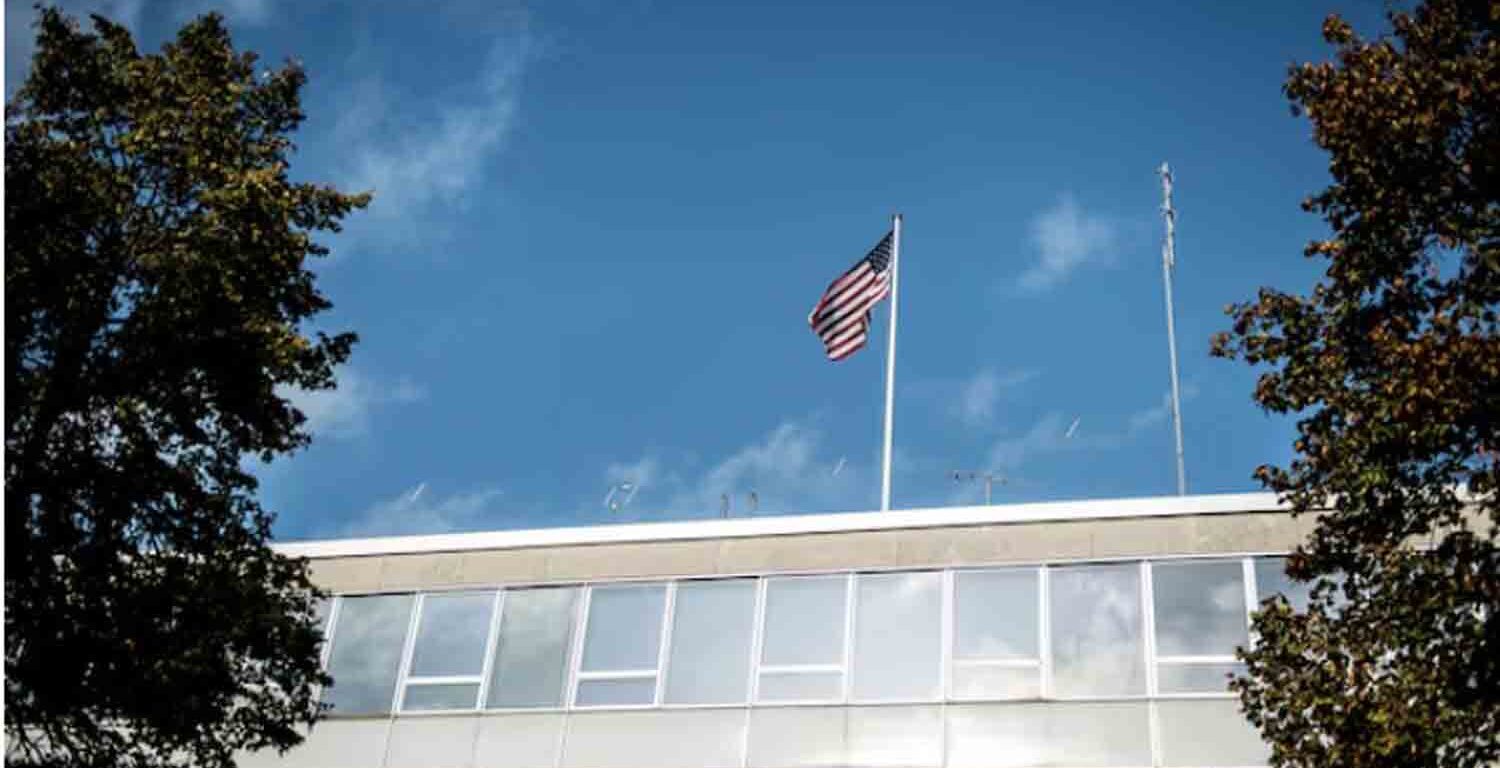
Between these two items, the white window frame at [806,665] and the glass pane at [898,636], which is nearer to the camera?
the glass pane at [898,636]

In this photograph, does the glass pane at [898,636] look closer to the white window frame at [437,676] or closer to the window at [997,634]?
the window at [997,634]

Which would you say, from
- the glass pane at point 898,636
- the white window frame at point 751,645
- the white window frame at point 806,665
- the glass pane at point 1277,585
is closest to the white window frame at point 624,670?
the white window frame at point 751,645

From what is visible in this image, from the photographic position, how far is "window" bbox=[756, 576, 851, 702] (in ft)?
68.4

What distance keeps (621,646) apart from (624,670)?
41 cm

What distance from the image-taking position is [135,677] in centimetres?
1468

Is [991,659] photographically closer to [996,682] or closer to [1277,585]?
[996,682]

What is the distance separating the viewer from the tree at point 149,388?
1445 centimetres

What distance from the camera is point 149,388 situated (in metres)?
15.1

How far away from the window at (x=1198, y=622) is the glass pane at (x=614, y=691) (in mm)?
7094


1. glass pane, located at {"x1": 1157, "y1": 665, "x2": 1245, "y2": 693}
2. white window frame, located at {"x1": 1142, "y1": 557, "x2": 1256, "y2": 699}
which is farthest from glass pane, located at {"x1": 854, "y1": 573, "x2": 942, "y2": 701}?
glass pane, located at {"x1": 1157, "y1": 665, "x2": 1245, "y2": 693}

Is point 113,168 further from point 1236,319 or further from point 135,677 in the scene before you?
point 1236,319

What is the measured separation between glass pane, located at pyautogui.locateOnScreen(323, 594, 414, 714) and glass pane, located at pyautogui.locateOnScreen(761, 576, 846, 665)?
579 cm

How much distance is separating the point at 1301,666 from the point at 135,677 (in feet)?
35.6

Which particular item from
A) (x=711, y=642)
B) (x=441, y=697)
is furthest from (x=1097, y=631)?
(x=441, y=697)
